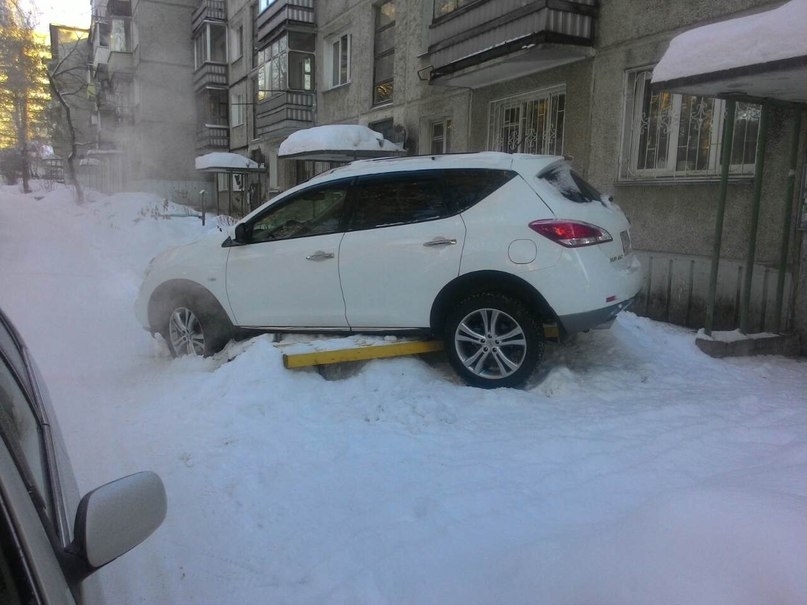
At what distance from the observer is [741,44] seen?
16.2 ft

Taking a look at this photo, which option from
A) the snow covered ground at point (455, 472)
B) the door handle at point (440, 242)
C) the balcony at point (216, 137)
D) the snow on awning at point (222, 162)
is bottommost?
the snow covered ground at point (455, 472)

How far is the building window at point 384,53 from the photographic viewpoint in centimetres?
1526

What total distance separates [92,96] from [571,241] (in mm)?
52547

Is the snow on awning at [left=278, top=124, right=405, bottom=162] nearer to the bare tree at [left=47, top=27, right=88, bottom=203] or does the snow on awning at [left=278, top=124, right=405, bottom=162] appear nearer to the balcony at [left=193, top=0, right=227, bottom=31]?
the bare tree at [left=47, top=27, right=88, bottom=203]

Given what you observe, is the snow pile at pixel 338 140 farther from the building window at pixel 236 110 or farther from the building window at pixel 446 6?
the building window at pixel 236 110

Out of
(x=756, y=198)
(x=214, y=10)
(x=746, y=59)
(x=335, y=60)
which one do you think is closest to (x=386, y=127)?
(x=335, y=60)

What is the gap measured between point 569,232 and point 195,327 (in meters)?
3.44

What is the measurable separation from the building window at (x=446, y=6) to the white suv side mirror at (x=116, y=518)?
10836 millimetres

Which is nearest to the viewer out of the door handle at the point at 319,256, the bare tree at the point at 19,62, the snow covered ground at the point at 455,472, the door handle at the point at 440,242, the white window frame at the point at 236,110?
the snow covered ground at the point at 455,472

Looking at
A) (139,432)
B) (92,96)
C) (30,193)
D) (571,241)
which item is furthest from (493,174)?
(92,96)

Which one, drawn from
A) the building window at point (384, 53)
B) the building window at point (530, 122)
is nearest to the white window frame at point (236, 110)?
the building window at point (384, 53)

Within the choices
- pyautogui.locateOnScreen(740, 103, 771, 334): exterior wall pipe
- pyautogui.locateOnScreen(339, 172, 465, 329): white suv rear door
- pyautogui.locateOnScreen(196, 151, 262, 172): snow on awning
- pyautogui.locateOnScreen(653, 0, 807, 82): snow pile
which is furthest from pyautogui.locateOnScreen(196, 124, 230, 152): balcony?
pyautogui.locateOnScreen(740, 103, 771, 334): exterior wall pipe

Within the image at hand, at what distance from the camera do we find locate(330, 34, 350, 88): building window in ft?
59.1

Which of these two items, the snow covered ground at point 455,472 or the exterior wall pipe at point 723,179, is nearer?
the snow covered ground at point 455,472
